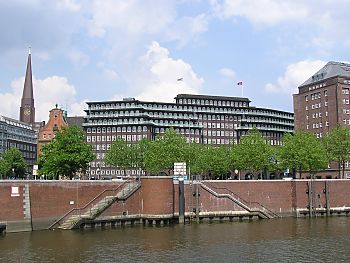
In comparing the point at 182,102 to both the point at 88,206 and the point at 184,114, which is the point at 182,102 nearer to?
the point at 184,114

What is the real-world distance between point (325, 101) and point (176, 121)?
174ft

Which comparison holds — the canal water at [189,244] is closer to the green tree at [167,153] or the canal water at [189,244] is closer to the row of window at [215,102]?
the green tree at [167,153]

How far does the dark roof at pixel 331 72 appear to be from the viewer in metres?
143

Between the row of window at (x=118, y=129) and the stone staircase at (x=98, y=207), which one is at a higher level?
the row of window at (x=118, y=129)

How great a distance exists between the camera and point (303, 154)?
104 meters

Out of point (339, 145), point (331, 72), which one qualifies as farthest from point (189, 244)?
point (331, 72)

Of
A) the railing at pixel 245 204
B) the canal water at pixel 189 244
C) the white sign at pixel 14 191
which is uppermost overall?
the white sign at pixel 14 191

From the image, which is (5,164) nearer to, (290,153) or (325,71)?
(290,153)

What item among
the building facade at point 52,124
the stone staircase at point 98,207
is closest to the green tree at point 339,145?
the stone staircase at point 98,207

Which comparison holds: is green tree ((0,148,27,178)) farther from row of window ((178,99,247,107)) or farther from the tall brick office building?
the tall brick office building

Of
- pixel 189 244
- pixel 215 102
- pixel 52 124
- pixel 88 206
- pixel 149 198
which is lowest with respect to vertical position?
pixel 189 244

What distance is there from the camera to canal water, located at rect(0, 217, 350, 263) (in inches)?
1928

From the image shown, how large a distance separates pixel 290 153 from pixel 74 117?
349 ft

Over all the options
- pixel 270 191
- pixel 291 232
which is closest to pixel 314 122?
pixel 270 191
